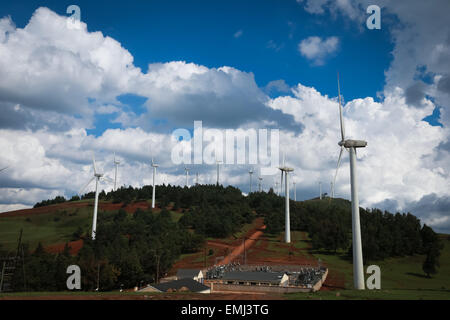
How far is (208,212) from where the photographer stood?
16000 cm

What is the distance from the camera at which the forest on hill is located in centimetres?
7675

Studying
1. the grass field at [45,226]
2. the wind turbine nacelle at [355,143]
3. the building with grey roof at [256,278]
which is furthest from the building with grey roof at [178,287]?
the grass field at [45,226]

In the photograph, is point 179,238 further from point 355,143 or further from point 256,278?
point 355,143

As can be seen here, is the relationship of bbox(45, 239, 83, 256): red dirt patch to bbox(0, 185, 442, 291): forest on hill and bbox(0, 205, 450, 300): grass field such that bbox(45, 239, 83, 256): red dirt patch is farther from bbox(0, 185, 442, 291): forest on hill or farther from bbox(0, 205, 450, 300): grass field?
bbox(0, 205, 450, 300): grass field

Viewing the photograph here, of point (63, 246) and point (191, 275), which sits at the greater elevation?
point (63, 246)

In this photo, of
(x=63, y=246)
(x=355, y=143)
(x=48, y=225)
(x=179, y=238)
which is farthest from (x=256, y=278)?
(x=48, y=225)

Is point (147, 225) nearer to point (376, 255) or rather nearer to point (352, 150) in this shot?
point (376, 255)

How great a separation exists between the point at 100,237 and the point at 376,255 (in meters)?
88.9

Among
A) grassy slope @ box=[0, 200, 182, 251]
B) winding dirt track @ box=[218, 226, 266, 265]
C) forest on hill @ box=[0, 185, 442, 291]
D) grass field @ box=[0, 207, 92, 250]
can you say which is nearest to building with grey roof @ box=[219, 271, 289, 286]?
forest on hill @ box=[0, 185, 442, 291]

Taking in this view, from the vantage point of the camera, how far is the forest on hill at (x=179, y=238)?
76750mm

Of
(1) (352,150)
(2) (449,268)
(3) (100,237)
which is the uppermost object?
(1) (352,150)

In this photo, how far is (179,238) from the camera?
11925 cm
